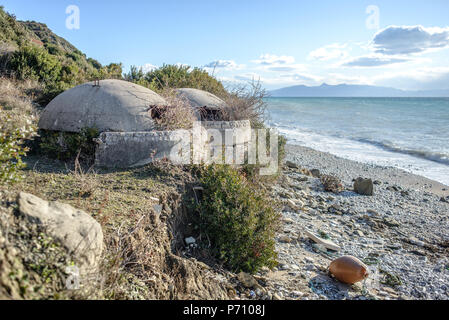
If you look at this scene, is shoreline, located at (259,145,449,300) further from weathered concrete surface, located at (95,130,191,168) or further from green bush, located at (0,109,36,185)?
green bush, located at (0,109,36,185)

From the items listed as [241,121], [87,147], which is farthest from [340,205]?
[87,147]

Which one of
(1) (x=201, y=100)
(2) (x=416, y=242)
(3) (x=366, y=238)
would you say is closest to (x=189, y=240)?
(3) (x=366, y=238)

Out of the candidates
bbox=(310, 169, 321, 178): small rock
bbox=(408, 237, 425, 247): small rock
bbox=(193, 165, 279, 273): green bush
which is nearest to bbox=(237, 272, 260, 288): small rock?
bbox=(193, 165, 279, 273): green bush

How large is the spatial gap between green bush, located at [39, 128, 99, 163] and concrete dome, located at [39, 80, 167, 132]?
132mm

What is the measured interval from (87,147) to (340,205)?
19.7ft

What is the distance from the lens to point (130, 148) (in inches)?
221

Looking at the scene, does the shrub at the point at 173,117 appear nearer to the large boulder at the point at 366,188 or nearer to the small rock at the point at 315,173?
the large boulder at the point at 366,188

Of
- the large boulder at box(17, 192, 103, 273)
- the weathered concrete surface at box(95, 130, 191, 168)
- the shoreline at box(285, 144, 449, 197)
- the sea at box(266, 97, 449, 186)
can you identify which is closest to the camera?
the large boulder at box(17, 192, 103, 273)

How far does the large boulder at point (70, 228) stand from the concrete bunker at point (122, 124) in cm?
251

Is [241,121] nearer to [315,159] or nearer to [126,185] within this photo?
[126,185]

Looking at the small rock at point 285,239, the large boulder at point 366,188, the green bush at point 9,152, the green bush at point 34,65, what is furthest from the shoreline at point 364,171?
the green bush at point 34,65

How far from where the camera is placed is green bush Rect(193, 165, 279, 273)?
4117mm
